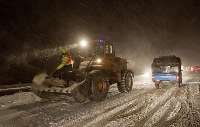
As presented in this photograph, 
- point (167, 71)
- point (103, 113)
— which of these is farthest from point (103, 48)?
point (167, 71)

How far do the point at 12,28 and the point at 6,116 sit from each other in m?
29.0

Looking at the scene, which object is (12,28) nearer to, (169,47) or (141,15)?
(141,15)

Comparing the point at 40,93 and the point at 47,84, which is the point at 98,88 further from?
the point at 40,93

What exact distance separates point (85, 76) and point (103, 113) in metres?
2.71

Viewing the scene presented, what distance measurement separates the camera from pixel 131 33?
2776 inches

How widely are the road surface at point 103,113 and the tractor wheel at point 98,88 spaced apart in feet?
1.13

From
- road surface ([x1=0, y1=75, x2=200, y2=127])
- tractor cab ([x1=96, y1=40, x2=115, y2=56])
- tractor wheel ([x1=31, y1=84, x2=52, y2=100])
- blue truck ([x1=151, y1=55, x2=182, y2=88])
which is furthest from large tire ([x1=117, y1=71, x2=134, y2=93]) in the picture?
tractor wheel ([x1=31, y1=84, x2=52, y2=100])

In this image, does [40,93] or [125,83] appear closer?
[40,93]

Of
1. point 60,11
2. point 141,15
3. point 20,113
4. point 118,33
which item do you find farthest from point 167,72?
point 141,15

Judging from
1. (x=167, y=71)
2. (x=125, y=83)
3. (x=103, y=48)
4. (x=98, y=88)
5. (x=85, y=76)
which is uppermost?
(x=103, y=48)

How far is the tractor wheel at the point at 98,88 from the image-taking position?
42.5 feet

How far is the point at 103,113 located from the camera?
34.3 feet

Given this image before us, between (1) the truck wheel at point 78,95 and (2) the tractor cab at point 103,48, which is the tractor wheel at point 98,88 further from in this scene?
(2) the tractor cab at point 103,48

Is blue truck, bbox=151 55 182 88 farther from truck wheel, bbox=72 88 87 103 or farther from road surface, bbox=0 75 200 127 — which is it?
truck wheel, bbox=72 88 87 103
